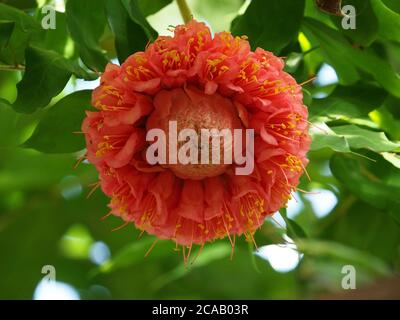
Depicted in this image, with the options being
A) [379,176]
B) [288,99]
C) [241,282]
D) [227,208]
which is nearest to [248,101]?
[288,99]

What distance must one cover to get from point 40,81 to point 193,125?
1.42 ft

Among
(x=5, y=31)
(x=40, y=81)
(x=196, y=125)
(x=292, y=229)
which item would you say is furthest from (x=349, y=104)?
(x=5, y=31)

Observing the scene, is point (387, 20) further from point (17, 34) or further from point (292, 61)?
point (17, 34)

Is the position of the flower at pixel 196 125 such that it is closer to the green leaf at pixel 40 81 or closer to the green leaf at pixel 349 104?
the green leaf at pixel 40 81

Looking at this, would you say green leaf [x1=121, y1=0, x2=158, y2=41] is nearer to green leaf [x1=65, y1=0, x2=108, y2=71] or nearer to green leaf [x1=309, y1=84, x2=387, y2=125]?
green leaf [x1=65, y1=0, x2=108, y2=71]

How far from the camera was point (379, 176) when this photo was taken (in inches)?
81.5

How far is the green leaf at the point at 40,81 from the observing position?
1.77 m

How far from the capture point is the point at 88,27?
1.93 metres

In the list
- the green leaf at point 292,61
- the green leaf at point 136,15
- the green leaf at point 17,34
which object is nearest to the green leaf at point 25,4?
the green leaf at point 17,34

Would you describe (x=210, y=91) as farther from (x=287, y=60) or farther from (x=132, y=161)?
(x=287, y=60)

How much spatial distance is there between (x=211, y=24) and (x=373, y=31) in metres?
0.59

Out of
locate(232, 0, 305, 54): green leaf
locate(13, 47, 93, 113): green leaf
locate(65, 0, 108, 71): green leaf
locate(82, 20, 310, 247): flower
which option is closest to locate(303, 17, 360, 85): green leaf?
locate(232, 0, 305, 54): green leaf

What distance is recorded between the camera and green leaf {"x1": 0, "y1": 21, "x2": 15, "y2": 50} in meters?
1.80

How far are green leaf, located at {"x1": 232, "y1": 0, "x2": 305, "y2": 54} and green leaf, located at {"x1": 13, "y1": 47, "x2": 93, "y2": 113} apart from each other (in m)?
0.51
